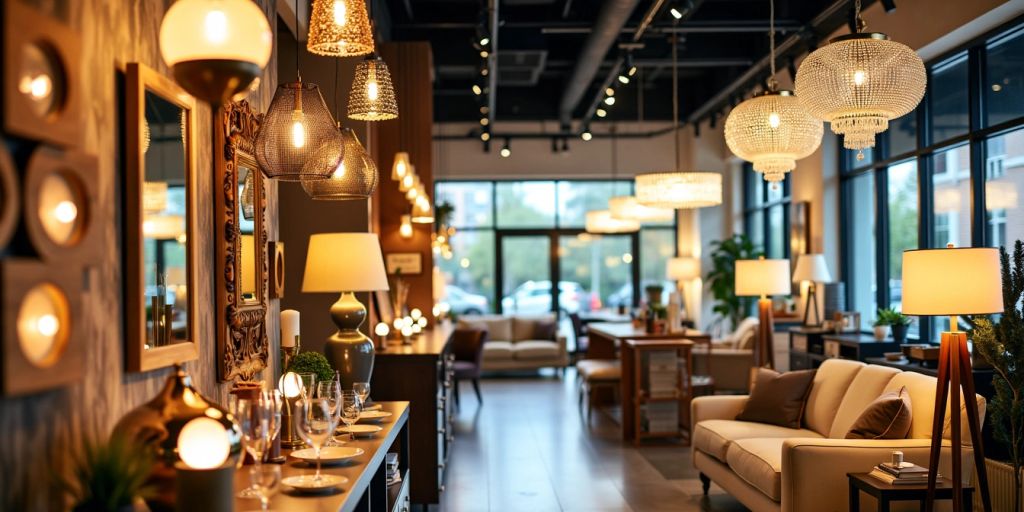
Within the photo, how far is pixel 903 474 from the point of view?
448 cm

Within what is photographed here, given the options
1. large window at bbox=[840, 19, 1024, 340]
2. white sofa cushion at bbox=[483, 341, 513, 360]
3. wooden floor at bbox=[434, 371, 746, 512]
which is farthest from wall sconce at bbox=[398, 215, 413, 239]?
white sofa cushion at bbox=[483, 341, 513, 360]

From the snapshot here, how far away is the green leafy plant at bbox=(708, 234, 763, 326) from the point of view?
13961 mm

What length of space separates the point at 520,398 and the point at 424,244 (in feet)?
12.0

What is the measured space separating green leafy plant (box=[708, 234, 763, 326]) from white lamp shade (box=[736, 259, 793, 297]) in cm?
533

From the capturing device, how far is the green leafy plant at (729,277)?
1396 centimetres

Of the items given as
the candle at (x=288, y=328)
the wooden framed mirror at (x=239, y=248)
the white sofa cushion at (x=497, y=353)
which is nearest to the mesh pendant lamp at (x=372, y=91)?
the wooden framed mirror at (x=239, y=248)

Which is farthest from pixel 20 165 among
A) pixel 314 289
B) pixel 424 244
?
pixel 424 244

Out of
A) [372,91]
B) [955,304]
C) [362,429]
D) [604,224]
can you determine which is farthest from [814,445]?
[604,224]

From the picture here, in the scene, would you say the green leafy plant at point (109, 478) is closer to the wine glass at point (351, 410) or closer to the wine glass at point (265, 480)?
the wine glass at point (265, 480)

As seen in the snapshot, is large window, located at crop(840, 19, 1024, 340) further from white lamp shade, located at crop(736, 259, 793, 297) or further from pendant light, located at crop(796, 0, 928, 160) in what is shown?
pendant light, located at crop(796, 0, 928, 160)

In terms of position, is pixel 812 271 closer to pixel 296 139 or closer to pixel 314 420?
pixel 296 139

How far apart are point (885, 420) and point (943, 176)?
14.5ft

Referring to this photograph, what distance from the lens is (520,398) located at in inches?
476

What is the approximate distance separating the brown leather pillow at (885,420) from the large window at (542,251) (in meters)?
11.1
